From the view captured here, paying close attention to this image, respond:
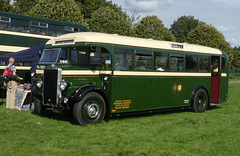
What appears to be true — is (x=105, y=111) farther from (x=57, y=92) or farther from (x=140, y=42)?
(x=140, y=42)

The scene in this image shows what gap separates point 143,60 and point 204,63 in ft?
12.2

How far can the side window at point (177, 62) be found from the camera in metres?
11.4

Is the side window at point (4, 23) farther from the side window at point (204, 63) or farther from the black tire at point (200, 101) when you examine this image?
the black tire at point (200, 101)

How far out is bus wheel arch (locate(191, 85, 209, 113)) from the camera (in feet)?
40.4

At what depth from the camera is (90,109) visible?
874 cm

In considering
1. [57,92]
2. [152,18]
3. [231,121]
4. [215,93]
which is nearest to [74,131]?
[57,92]

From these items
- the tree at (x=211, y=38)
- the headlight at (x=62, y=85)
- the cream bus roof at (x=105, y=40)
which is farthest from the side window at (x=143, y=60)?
the tree at (x=211, y=38)

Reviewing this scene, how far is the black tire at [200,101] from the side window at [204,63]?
875 millimetres

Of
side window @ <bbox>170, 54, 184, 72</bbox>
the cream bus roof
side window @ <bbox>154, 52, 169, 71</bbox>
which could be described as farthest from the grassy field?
the cream bus roof

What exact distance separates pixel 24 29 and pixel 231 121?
11934 mm

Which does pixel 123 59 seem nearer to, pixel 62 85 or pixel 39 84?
pixel 62 85

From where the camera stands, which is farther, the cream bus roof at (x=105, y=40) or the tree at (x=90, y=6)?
the tree at (x=90, y=6)

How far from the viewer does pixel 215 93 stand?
44.2ft

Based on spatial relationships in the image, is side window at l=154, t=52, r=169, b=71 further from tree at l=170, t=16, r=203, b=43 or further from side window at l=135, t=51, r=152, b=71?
tree at l=170, t=16, r=203, b=43
